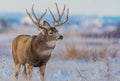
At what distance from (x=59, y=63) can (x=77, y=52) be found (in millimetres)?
1943

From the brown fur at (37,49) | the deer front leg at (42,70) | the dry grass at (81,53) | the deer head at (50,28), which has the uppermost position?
the deer head at (50,28)

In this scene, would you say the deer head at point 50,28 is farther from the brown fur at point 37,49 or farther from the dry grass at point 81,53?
the dry grass at point 81,53

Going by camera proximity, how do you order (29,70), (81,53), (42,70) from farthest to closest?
(81,53), (42,70), (29,70)

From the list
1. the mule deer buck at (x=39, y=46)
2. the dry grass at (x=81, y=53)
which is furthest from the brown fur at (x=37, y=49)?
the dry grass at (x=81, y=53)

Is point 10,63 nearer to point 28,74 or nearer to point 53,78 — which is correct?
point 53,78

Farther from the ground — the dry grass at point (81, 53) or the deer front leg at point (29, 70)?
the deer front leg at point (29, 70)

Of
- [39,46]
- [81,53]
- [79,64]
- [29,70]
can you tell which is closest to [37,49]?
[39,46]

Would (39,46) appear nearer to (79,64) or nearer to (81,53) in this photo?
(79,64)

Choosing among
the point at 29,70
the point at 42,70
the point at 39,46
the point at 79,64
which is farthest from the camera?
the point at 79,64

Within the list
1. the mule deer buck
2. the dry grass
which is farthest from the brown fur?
the dry grass

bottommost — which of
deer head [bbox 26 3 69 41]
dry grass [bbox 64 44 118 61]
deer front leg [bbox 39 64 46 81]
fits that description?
dry grass [bbox 64 44 118 61]

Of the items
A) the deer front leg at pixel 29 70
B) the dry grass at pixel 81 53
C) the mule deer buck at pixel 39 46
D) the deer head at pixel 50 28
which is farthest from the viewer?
the dry grass at pixel 81 53

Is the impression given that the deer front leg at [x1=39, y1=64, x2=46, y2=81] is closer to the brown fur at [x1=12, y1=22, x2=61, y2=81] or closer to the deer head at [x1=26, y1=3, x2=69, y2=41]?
the brown fur at [x1=12, y1=22, x2=61, y2=81]

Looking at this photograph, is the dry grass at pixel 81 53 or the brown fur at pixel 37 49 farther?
the dry grass at pixel 81 53
